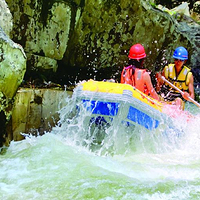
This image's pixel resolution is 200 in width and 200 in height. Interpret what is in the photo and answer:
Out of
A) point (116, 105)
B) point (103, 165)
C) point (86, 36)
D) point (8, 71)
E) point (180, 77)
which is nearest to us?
point (103, 165)

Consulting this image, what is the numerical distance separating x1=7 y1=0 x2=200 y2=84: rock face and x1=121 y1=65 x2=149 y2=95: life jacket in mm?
2090

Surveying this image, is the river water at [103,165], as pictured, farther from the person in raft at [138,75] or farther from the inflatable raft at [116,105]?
the person in raft at [138,75]

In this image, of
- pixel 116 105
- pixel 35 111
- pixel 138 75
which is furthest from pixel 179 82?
pixel 35 111

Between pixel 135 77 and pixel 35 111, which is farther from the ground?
pixel 135 77

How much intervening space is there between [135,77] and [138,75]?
59 mm

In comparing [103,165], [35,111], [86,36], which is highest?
[86,36]

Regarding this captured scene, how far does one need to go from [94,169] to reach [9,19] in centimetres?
265

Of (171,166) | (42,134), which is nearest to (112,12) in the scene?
(42,134)

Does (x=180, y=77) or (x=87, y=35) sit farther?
(x=87, y=35)

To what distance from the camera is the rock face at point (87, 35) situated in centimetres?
616

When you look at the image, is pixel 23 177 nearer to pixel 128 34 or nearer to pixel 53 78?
pixel 53 78

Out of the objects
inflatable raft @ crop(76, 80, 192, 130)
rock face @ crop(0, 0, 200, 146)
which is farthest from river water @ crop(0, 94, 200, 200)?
rock face @ crop(0, 0, 200, 146)

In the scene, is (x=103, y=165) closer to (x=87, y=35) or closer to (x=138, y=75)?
(x=138, y=75)

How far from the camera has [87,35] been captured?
6.92 m
